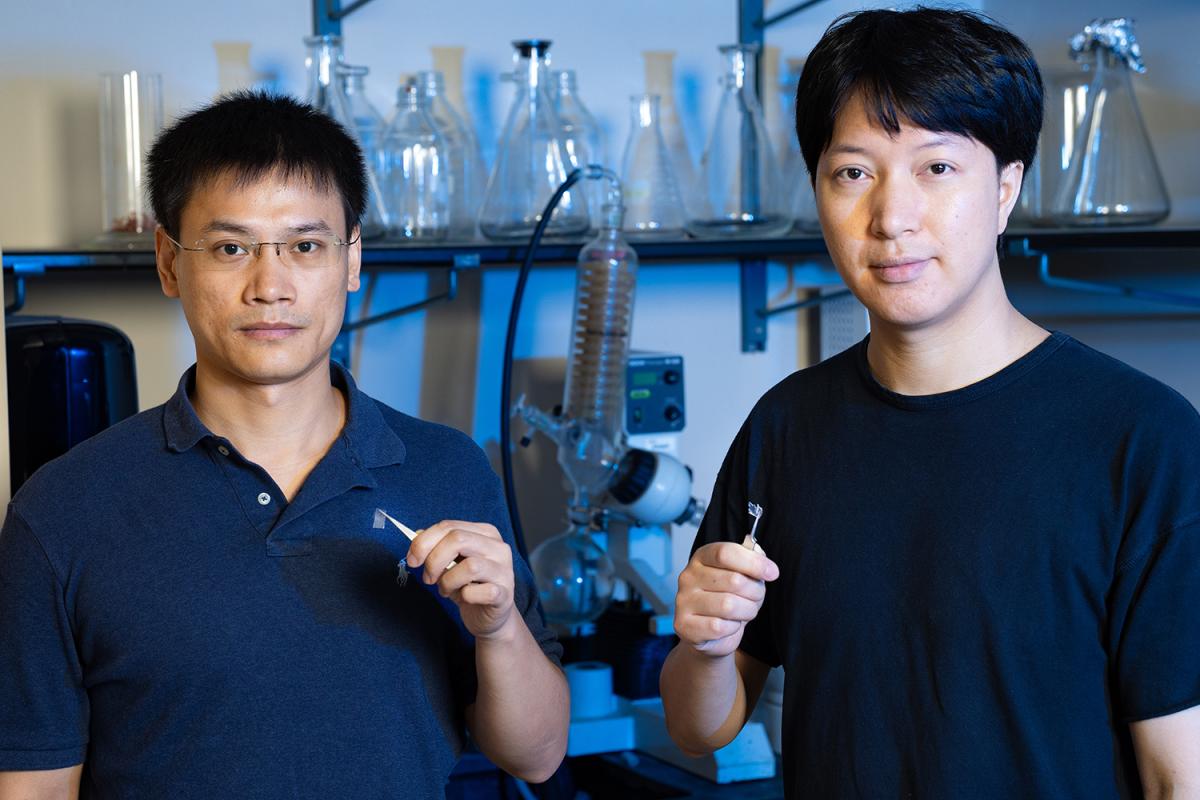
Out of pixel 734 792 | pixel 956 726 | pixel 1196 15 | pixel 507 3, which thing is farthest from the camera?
pixel 507 3

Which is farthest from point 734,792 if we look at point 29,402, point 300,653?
point 29,402

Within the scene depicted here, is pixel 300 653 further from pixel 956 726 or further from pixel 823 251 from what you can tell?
pixel 823 251

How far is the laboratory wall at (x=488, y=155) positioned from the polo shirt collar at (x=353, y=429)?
40.9 inches

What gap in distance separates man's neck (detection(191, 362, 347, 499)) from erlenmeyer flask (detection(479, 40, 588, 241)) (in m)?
0.99

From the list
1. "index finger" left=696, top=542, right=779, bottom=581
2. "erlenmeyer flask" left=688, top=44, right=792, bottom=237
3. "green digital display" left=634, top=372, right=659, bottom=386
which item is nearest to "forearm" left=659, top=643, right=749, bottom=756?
"index finger" left=696, top=542, right=779, bottom=581

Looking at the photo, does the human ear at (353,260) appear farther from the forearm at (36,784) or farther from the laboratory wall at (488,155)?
the laboratory wall at (488,155)

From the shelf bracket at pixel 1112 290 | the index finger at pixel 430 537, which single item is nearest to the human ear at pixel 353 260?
the index finger at pixel 430 537

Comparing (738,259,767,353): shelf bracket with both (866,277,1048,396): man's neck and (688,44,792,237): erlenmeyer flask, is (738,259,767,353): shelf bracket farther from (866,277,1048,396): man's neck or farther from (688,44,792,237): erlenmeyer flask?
(866,277,1048,396): man's neck

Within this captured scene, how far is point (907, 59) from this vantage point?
1.03 metres

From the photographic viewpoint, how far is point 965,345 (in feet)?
3.41

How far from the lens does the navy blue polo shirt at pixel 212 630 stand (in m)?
1.07

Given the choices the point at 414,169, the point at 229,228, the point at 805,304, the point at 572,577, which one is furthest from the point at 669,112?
the point at 229,228

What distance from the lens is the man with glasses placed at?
1070 millimetres

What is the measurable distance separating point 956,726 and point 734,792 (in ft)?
2.85
